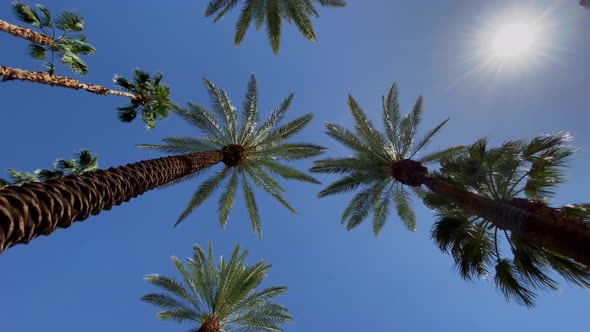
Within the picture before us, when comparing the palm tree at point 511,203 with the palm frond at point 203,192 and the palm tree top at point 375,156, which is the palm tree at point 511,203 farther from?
the palm frond at point 203,192

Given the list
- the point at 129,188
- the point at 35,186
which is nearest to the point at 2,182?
the point at 129,188

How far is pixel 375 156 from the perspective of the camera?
17406mm

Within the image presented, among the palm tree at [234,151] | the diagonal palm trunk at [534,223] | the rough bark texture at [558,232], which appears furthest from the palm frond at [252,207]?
the rough bark texture at [558,232]

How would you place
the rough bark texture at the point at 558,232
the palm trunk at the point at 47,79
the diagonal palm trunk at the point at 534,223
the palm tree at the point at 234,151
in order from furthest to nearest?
the palm tree at the point at 234,151 < the palm trunk at the point at 47,79 < the diagonal palm trunk at the point at 534,223 < the rough bark texture at the point at 558,232

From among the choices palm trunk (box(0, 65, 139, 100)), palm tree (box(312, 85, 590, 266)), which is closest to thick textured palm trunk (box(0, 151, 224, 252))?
palm trunk (box(0, 65, 139, 100))

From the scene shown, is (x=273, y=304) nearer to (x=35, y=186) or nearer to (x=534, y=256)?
(x=534, y=256)

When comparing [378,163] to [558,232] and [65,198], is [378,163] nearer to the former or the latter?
[558,232]

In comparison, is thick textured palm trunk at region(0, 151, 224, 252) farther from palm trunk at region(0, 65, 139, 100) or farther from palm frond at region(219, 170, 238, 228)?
palm frond at region(219, 170, 238, 228)

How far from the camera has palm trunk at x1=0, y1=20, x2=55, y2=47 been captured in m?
10.8

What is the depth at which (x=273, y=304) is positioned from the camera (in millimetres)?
19609

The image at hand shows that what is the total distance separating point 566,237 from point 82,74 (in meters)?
16.2

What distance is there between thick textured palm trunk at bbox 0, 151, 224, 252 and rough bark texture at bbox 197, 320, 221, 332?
10.9 m

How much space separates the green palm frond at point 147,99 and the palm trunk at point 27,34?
138 inches

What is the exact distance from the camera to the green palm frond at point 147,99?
54.2 ft
